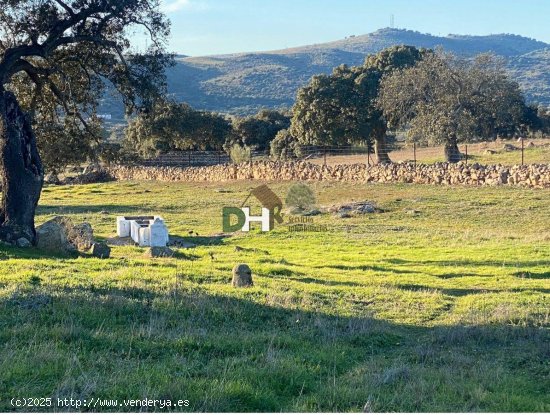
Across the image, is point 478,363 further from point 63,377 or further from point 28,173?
point 28,173

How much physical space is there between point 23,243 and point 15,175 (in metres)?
1.80

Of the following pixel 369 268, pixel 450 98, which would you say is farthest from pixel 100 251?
pixel 450 98

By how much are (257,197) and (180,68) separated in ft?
466

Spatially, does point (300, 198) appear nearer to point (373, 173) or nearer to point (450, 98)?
point (373, 173)

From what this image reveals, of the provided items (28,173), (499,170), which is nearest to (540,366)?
(28,173)

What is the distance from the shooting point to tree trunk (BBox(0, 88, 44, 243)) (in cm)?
1627

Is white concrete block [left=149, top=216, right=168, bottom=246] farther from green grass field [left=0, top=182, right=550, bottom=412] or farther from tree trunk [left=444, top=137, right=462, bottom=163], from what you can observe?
tree trunk [left=444, top=137, right=462, bottom=163]

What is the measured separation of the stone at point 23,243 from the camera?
1622cm

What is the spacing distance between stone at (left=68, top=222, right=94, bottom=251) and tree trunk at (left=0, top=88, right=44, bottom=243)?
1045mm

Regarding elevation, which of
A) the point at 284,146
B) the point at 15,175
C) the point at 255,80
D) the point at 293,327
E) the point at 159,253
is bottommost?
the point at 159,253

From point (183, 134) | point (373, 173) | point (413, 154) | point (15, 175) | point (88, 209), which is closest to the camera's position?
point (15, 175)

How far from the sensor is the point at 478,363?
7.38m

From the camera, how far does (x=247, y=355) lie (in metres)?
7.00

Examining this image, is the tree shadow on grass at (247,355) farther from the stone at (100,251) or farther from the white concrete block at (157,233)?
the white concrete block at (157,233)
